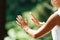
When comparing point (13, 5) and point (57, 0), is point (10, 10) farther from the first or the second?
point (57, 0)

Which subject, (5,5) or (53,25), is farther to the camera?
(5,5)

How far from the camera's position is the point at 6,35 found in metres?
2.43

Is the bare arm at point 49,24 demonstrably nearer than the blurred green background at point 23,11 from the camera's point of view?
Yes

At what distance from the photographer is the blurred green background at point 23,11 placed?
2373mm

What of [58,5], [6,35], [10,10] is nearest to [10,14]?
[10,10]

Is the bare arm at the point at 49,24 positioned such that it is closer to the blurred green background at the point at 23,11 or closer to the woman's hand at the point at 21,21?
the woman's hand at the point at 21,21

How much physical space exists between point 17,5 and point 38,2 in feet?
0.61

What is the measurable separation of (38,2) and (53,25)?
0.88 metres

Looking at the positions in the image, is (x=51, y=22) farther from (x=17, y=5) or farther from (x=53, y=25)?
(x=17, y=5)

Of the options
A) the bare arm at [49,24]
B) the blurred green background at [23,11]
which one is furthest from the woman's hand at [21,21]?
the blurred green background at [23,11]

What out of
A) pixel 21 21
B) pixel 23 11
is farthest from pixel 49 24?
pixel 23 11

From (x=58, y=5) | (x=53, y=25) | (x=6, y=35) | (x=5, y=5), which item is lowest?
(x=53, y=25)

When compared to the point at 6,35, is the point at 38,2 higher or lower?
higher

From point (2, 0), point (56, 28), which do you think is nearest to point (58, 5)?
point (56, 28)
